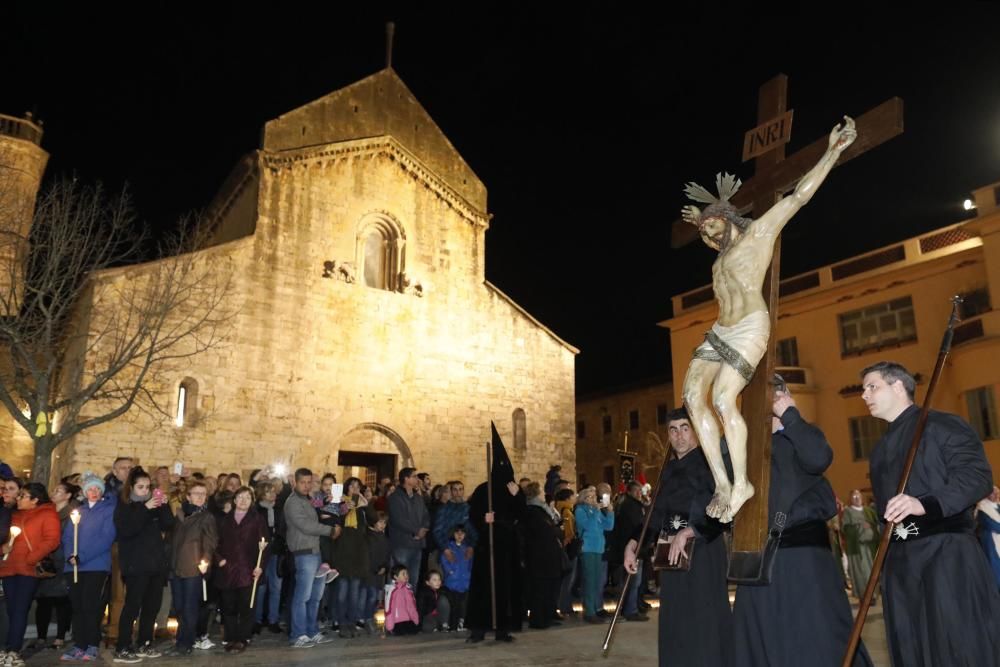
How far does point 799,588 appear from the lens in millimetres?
3828

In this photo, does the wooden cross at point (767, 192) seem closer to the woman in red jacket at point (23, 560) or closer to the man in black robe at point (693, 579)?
the man in black robe at point (693, 579)

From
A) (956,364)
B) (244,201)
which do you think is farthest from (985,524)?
(244,201)

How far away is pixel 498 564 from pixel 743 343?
566 cm

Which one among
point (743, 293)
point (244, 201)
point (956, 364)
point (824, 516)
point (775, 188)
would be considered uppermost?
point (244, 201)

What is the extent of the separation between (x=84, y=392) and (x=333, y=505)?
7820 mm

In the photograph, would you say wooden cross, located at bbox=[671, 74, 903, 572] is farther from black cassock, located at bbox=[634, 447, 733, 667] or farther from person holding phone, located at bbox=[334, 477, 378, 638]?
person holding phone, located at bbox=[334, 477, 378, 638]

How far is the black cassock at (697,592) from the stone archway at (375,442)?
1452cm

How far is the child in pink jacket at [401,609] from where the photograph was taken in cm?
919

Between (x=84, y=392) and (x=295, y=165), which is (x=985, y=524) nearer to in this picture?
(x=84, y=392)

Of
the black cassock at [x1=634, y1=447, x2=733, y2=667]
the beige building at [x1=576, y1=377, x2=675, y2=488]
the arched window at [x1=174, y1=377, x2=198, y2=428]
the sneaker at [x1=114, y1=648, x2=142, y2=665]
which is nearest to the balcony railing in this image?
the arched window at [x1=174, y1=377, x2=198, y2=428]

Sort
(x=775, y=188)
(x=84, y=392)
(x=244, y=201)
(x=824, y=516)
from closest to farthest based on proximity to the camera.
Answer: (x=824, y=516)
(x=775, y=188)
(x=84, y=392)
(x=244, y=201)

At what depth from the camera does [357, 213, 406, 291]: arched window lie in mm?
20766

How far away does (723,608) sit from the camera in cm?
467

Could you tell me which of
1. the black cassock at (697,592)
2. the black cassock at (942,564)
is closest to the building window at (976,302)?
the black cassock at (697,592)
